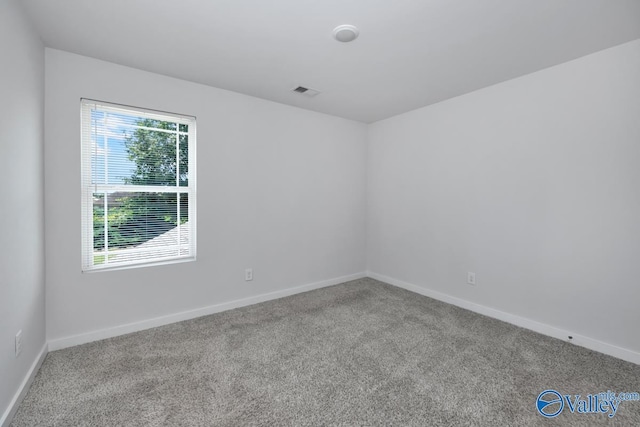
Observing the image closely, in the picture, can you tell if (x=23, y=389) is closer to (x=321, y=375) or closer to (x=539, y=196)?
(x=321, y=375)

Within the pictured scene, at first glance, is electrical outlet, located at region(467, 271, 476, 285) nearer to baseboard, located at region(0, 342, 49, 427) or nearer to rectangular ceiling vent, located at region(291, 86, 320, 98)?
rectangular ceiling vent, located at region(291, 86, 320, 98)

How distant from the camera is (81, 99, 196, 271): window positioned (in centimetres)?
245

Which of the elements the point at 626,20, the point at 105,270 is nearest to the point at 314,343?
the point at 105,270

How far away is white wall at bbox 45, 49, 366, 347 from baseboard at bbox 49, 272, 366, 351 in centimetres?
5

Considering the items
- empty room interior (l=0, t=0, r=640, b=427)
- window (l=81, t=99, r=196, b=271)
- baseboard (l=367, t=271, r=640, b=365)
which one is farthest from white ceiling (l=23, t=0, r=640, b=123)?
baseboard (l=367, t=271, r=640, b=365)

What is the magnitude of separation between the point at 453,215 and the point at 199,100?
9.77 ft

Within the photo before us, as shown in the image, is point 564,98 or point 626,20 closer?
point 626,20

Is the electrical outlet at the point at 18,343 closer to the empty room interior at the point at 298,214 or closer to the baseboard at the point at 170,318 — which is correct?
the empty room interior at the point at 298,214

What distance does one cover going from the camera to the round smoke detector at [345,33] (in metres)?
1.95

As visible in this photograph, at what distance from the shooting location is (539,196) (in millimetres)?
2611

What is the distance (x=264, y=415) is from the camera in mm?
1608

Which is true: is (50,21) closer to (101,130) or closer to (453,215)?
(101,130)

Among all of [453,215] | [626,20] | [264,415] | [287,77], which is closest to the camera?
[264,415]

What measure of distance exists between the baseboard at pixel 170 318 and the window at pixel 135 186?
540 mm
